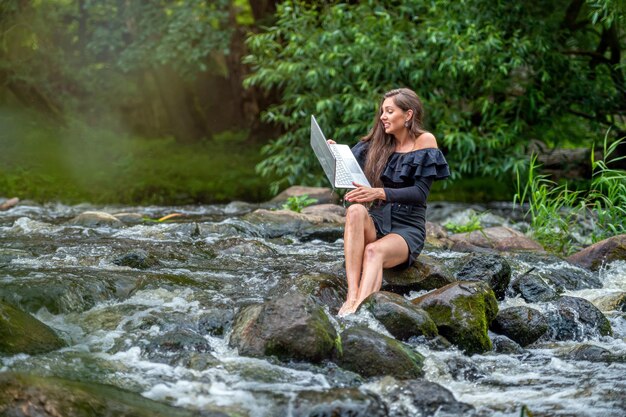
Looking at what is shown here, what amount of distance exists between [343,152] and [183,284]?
1.41 m

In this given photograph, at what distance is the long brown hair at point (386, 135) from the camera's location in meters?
5.20

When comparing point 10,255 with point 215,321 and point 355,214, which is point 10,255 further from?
point 355,214

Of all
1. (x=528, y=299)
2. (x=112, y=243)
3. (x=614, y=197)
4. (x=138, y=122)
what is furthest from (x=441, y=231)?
(x=138, y=122)

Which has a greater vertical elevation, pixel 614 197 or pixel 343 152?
pixel 343 152

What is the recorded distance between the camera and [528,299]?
18.6 feet

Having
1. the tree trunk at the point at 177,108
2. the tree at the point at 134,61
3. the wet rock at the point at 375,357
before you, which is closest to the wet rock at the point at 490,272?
the wet rock at the point at 375,357

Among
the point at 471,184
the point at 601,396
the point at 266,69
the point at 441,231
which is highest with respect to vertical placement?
the point at 266,69

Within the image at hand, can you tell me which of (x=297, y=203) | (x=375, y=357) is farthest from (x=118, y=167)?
(x=375, y=357)

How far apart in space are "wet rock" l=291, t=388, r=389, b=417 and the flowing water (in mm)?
71

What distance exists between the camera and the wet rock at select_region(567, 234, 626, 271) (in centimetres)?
670

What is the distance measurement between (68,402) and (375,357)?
152cm

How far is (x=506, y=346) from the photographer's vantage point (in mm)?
4730

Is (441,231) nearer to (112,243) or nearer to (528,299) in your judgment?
(528,299)

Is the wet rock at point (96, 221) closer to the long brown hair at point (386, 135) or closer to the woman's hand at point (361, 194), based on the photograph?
the long brown hair at point (386, 135)
